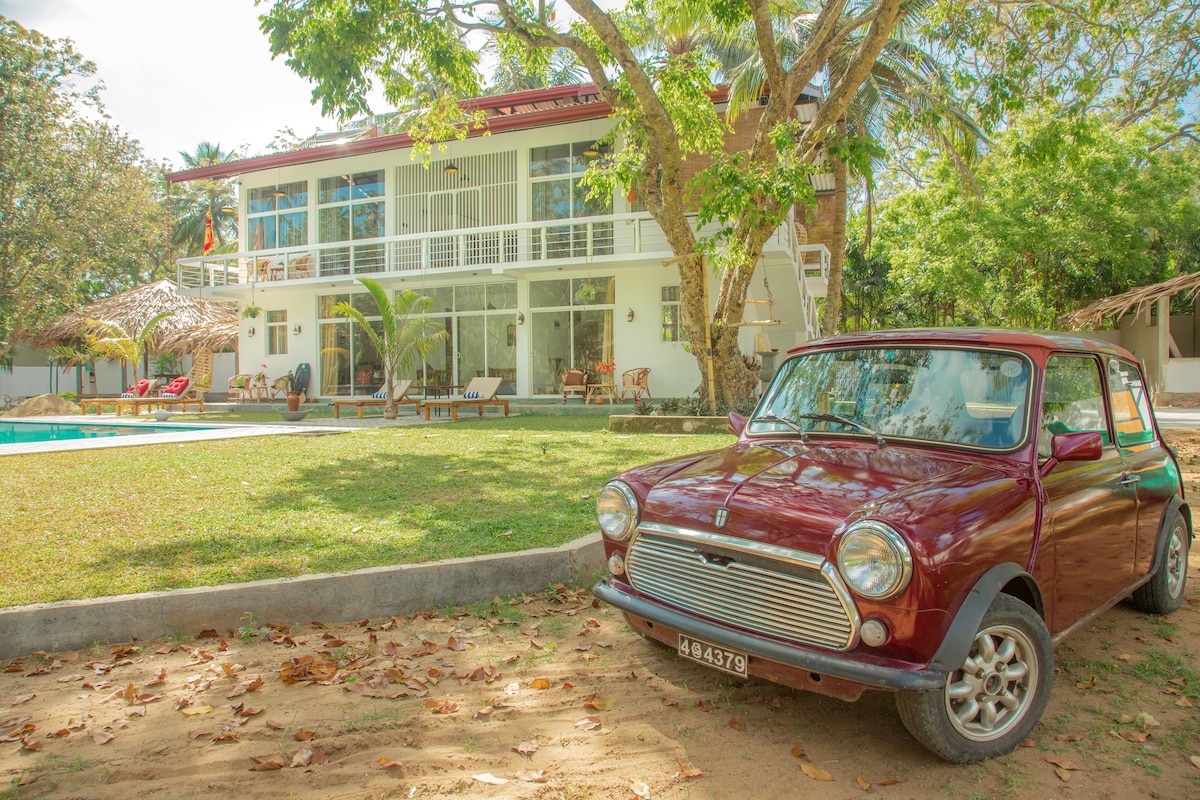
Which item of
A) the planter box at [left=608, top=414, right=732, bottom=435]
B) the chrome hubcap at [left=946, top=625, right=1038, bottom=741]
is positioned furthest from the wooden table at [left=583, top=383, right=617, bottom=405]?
the chrome hubcap at [left=946, top=625, right=1038, bottom=741]

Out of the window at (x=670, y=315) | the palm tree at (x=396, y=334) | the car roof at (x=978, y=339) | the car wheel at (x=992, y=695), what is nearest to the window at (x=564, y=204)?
the window at (x=670, y=315)

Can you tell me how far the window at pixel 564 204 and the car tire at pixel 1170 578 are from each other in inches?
577

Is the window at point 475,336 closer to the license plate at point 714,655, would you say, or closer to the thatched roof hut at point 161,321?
the thatched roof hut at point 161,321

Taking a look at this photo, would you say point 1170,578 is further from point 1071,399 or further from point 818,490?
point 818,490

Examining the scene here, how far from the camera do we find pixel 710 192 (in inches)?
380

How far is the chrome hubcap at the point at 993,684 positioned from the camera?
8.70 feet

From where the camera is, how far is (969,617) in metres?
2.51

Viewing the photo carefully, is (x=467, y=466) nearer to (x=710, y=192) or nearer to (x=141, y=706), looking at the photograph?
(x=710, y=192)

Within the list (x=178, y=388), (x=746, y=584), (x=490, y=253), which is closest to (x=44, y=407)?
(x=178, y=388)

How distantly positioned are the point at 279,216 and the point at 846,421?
2318 centimetres

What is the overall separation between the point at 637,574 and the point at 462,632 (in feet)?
4.53

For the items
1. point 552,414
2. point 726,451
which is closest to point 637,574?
point 726,451

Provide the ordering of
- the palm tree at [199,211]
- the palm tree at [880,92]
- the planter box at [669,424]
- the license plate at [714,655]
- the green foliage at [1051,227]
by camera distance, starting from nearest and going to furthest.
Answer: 1. the license plate at [714,655]
2. the planter box at [669,424]
3. the palm tree at [880,92]
4. the green foliage at [1051,227]
5. the palm tree at [199,211]

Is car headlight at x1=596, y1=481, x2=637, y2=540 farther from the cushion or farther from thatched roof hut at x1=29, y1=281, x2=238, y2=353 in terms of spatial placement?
thatched roof hut at x1=29, y1=281, x2=238, y2=353
